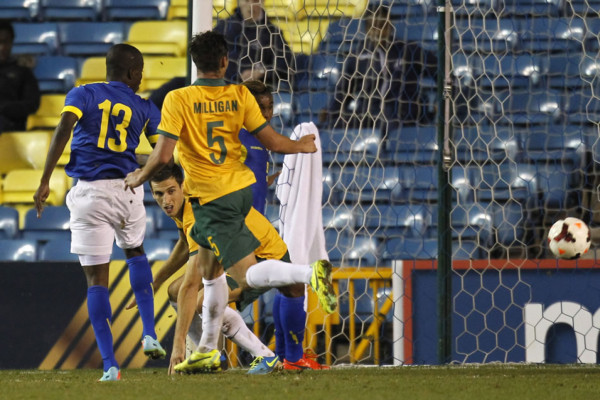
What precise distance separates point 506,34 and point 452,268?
2.71 meters

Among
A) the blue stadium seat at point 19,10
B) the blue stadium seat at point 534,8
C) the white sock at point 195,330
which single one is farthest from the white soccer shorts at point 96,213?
the blue stadium seat at point 19,10

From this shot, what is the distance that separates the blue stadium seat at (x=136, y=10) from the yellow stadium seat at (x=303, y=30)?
6.75 ft

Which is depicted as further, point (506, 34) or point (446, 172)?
point (506, 34)

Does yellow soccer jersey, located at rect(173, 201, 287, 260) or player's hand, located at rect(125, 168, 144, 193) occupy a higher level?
player's hand, located at rect(125, 168, 144, 193)

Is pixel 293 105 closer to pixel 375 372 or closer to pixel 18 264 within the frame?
pixel 18 264

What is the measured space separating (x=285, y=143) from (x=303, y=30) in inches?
155

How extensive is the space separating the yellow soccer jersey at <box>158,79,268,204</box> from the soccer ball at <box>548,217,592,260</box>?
1.60 meters

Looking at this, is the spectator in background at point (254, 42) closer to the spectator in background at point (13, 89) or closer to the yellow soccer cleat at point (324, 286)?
the spectator in background at point (13, 89)

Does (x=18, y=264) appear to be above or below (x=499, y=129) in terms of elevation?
below

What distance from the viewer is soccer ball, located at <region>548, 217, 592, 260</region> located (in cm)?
473

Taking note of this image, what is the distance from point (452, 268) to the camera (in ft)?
18.7

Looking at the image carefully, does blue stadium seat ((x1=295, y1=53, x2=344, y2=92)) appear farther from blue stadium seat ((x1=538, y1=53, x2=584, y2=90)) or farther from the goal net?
blue stadium seat ((x1=538, y1=53, x2=584, y2=90))

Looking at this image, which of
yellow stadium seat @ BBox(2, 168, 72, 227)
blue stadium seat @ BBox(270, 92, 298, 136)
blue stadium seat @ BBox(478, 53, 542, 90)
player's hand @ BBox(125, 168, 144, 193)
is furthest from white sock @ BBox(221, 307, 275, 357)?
yellow stadium seat @ BBox(2, 168, 72, 227)

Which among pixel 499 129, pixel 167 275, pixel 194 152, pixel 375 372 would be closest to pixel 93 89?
pixel 194 152
